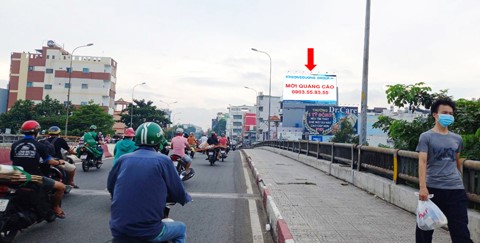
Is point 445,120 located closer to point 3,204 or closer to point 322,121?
point 3,204

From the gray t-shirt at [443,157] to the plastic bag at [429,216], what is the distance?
21cm

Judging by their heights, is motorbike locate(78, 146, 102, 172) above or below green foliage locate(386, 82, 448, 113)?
below

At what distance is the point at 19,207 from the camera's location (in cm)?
528

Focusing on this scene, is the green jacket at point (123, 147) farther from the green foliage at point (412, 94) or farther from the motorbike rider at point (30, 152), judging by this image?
the green foliage at point (412, 94)

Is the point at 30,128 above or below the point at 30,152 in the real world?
above

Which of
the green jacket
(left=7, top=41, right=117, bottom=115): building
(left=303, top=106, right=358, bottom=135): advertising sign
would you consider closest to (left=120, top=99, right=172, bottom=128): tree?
(left=7, top=41, right=117, bottom=115): building

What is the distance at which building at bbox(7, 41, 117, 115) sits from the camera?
2995 inches

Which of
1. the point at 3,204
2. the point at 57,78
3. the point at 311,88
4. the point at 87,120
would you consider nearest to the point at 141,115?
the point at 87,120

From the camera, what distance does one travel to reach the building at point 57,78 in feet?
250

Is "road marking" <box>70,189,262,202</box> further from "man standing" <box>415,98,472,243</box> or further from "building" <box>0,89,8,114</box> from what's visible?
"building" <box>0,89,8,114</box>

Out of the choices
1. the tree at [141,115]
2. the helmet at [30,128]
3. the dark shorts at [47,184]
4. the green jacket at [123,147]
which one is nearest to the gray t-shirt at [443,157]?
the dark shorts at [47,184]

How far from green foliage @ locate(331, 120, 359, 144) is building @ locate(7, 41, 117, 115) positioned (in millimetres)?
47174

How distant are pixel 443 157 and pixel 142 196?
2.93 meters

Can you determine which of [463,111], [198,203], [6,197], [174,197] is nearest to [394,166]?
[463,111]
